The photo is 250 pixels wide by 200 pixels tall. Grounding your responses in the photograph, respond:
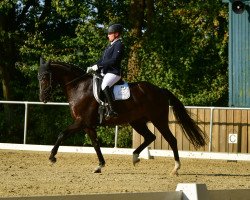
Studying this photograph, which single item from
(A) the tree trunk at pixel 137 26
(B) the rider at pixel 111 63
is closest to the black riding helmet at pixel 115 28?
(B) the rider at pixel 111 63

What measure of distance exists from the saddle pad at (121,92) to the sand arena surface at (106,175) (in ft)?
4.11

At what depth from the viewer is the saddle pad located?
12.6 meters

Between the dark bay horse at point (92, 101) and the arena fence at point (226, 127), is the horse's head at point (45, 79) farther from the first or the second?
the arena fence at point (226, 127)

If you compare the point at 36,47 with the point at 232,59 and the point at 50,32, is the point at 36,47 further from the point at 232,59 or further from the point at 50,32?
the point at 232,59

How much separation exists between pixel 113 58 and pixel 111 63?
0.36 ft

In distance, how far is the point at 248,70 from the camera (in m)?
18.7

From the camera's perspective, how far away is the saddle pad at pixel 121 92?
1262cm

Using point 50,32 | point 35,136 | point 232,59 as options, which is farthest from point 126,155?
point 50,32

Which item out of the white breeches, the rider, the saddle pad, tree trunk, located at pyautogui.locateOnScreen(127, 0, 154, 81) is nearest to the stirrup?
the rider

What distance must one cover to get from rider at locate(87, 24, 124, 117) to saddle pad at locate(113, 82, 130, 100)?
0.35 ft

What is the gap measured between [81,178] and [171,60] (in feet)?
34.0

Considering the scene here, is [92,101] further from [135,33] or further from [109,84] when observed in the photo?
[135,33]

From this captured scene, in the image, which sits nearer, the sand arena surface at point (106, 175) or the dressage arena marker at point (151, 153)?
the sand arena surface at point (106, 175)

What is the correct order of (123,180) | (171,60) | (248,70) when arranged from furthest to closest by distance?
(171,60), (248,70), (123,180)
